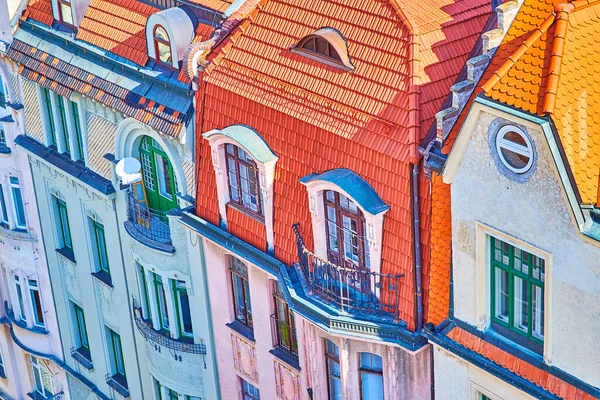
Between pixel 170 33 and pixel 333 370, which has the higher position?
pixel 170 33

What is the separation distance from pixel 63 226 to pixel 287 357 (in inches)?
528

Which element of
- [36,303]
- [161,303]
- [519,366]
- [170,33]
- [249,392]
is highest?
[170,33]

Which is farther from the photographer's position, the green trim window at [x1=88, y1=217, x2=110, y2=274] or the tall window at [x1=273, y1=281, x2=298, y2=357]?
the green trim window at [x1=88, y1=217, x2=110, y2=274]

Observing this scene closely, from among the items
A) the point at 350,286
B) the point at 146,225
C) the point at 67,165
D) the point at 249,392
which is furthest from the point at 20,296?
the point at 350,286

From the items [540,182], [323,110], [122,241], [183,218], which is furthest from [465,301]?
[122,241]

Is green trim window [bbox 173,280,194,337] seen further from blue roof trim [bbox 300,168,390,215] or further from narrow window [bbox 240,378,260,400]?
blue roof trim [bbox 300,168,390,215]

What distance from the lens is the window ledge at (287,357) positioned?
3036 cm

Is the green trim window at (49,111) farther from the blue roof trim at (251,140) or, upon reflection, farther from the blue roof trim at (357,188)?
the blue roof trim at (357,188)

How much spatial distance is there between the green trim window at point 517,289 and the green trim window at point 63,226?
19930 millimetres

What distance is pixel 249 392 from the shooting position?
3369 centimetres

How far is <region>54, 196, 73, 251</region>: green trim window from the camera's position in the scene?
40438mm

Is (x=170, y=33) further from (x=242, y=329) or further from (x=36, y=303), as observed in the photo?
(x=36, y=303)

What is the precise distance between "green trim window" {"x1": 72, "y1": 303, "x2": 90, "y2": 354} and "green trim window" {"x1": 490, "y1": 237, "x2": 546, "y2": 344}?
21634 millimetres

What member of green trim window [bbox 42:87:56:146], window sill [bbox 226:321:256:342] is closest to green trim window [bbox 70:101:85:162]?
green trim window [bbox 42:87:56:146]
